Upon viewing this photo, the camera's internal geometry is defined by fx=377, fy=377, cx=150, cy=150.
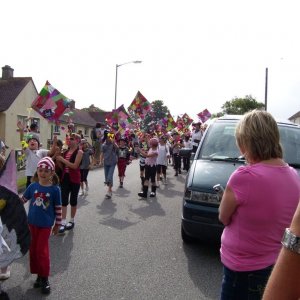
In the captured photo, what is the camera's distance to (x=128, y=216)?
793cm

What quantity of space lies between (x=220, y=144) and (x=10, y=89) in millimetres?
34343

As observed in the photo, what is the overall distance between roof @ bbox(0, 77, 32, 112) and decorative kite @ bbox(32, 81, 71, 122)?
27931mm

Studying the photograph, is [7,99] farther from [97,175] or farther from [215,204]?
[215,204]

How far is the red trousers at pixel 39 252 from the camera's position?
4.23m

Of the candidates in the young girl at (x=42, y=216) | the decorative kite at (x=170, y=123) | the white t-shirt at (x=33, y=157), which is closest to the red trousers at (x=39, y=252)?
the young girl at (x=42, y=216)

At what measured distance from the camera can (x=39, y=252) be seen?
4.30 meters

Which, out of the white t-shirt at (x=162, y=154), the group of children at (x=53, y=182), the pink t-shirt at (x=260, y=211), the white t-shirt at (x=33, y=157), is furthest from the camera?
the white t-shirt at (x=162, y=154)

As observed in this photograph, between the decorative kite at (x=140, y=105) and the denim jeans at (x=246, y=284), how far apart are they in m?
14.8

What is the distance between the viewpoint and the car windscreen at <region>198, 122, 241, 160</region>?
575 cm

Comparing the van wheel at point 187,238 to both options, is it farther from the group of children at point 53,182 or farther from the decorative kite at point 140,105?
the decorative kite at point 140,105

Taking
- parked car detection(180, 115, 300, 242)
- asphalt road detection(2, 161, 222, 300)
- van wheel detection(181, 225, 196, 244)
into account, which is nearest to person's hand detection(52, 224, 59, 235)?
asphalt road detection(2, 161, 222, 300)

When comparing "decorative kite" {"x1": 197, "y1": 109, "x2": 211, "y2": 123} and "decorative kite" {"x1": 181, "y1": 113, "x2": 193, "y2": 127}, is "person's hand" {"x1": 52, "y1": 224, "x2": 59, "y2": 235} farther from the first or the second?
"decorative kite" {"x1": 181, "y1": 113, "x2": 193, "y2": 127}

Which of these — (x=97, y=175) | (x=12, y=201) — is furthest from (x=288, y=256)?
(x=97, y=175)

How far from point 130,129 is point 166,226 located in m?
10.5
